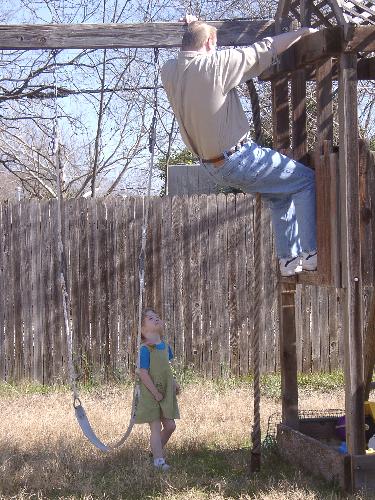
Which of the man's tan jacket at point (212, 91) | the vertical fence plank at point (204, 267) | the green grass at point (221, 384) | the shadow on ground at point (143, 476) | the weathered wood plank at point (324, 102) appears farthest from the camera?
the vertical fence plank at point (204, 267)

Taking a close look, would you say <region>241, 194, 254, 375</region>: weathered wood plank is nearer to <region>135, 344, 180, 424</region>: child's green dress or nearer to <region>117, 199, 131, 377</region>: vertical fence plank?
<region>117, 199, 131, 377</region>: vertical fence plank

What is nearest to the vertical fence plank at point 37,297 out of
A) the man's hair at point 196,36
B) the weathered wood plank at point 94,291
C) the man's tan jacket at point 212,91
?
the weathered wood plank at point 94,291

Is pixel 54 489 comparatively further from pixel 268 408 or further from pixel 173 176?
pixel 173 176

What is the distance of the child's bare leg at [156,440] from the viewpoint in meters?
6.51

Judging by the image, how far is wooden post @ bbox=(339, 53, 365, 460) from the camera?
551 cm

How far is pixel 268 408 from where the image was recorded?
28.3ft

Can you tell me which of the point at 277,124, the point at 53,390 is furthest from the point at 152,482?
the point at 53,390

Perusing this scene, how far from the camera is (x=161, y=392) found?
6801mm

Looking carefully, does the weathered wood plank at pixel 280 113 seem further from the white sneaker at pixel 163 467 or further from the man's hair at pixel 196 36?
the white sneaker at pixel 163 467

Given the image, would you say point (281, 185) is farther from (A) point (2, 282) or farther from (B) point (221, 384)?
(A) point (2, 282)

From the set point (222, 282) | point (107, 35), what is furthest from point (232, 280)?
point (107, 35)

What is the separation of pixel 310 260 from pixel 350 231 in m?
0.51

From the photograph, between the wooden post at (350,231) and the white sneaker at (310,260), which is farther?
the white sneaker at (310,260)

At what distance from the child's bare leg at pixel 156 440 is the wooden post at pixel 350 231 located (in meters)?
1.61
